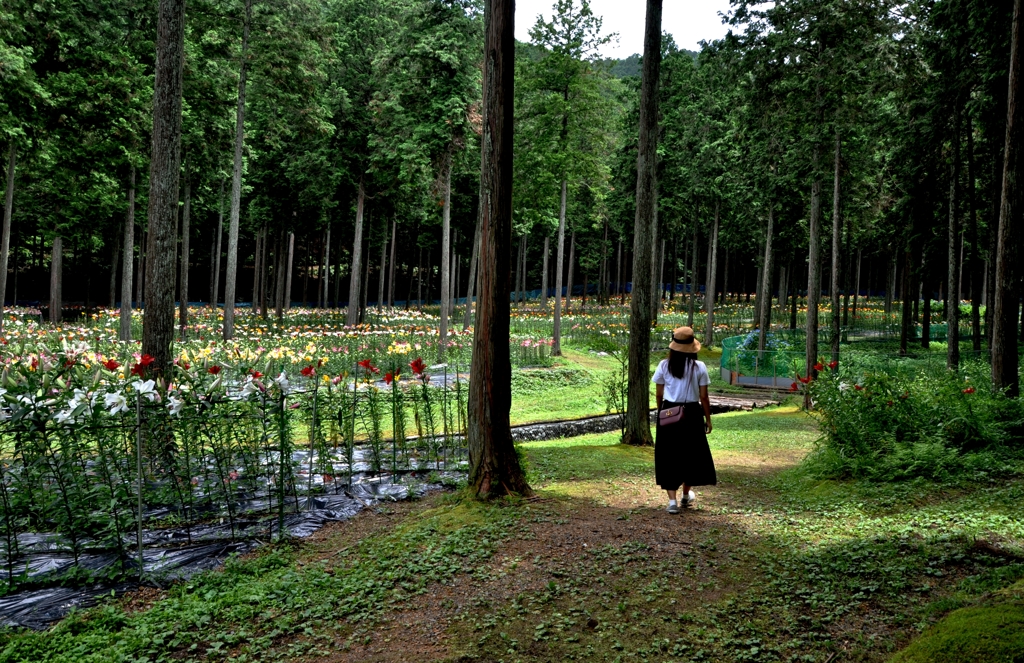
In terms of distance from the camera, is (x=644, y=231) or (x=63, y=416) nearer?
(x=63, y=416)

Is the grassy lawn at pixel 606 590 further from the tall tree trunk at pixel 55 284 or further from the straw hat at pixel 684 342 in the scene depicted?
the tall tree trunk at pixel 55 284

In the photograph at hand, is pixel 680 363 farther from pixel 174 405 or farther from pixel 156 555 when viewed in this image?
pixel 156 555

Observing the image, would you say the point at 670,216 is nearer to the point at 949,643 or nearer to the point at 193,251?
the point at 949,643

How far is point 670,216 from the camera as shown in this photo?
33312 millimetres

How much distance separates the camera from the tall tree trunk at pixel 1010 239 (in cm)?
915

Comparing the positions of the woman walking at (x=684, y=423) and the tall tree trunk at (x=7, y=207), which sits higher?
the tall tree trunk at (x=7, y=207)

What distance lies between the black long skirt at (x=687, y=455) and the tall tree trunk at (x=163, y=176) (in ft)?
21.3

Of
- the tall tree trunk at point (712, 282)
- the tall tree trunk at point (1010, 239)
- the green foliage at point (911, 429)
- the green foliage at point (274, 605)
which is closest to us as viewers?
the green foliage at point (274, 605)

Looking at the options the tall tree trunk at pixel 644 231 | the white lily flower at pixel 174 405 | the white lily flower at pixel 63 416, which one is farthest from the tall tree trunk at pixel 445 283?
the white lily flower at pixel 63 416

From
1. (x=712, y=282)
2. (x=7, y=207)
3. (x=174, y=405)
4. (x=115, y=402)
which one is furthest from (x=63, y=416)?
(x=712, y=282)

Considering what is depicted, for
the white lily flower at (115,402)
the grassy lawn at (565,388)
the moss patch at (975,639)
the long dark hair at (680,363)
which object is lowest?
the grassy lawn at (565,388)

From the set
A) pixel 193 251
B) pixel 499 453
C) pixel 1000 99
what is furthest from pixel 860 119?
pixel 193 251

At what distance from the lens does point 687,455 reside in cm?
704

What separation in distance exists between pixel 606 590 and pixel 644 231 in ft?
24.8
